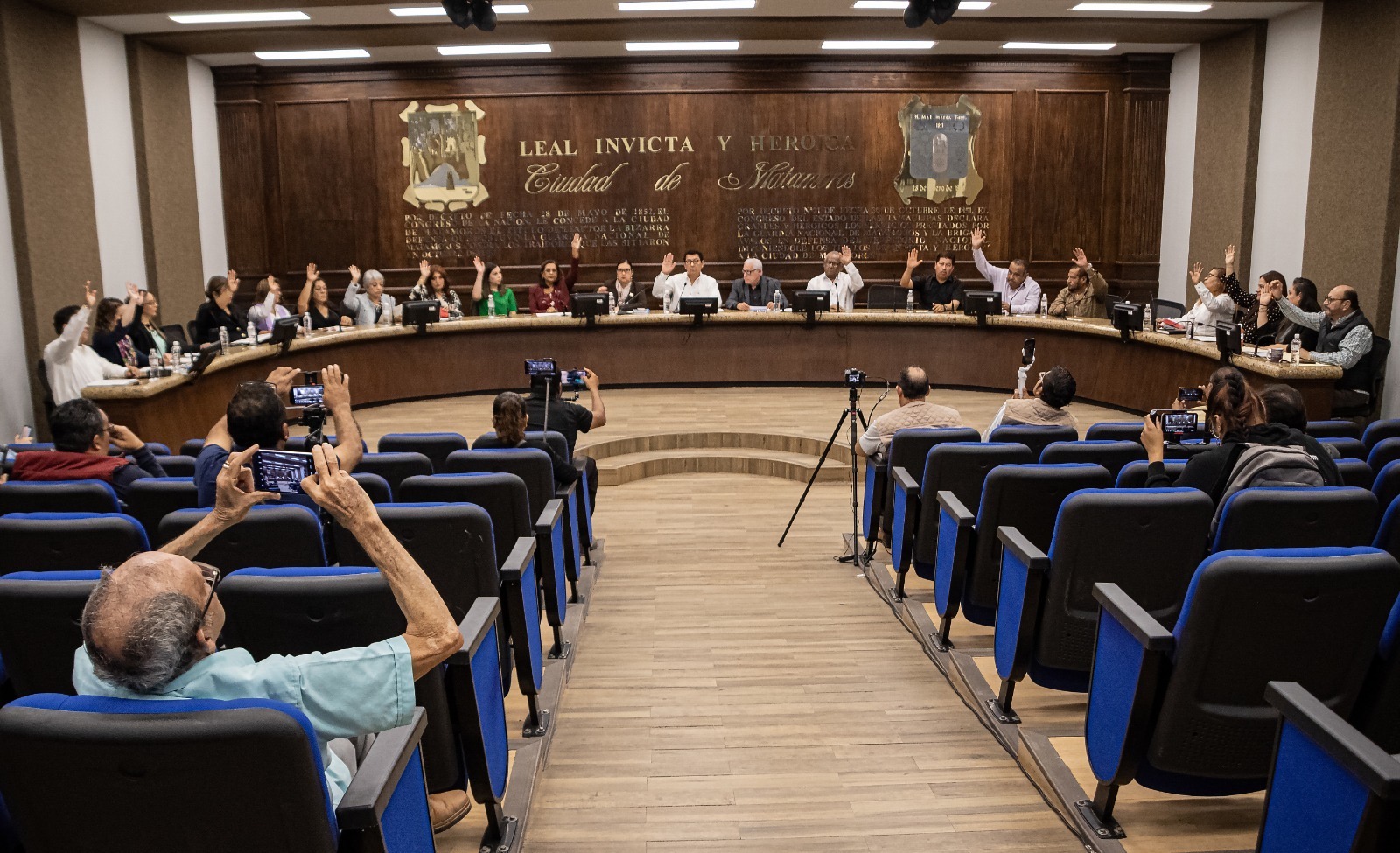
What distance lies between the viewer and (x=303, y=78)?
33.9 ft

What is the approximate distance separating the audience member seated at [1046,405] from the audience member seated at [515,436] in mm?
1832

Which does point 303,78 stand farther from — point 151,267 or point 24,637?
point 24,637

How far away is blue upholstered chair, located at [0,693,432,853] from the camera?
145 centimetres

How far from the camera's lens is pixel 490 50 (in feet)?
32.3

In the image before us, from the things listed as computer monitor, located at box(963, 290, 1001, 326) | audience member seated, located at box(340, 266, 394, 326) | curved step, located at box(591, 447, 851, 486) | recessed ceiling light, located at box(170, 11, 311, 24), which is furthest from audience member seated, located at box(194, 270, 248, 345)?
computer monitor, located at box(963, 290, 1001, 326)

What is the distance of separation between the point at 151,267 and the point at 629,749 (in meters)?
7.85

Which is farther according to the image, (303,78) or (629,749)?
(303,78)

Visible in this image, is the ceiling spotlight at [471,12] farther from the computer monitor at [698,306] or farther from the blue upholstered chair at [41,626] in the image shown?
the blue upholstered chair at [41,626]

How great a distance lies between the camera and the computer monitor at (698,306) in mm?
8906

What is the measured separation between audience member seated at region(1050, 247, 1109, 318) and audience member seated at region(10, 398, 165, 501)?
720cm

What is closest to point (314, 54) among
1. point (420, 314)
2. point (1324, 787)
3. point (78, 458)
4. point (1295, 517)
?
point (420, 314)

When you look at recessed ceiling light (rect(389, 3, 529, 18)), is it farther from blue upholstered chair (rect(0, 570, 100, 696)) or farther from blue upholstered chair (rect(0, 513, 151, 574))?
blue upholstered chair (rect(0, 570, 100, 696))

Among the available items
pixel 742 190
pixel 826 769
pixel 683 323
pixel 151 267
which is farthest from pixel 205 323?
pixel 826 769

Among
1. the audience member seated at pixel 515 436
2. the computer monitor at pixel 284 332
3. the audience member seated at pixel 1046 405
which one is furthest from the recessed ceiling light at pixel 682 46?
A: the audience member seated at pixel 515 436
